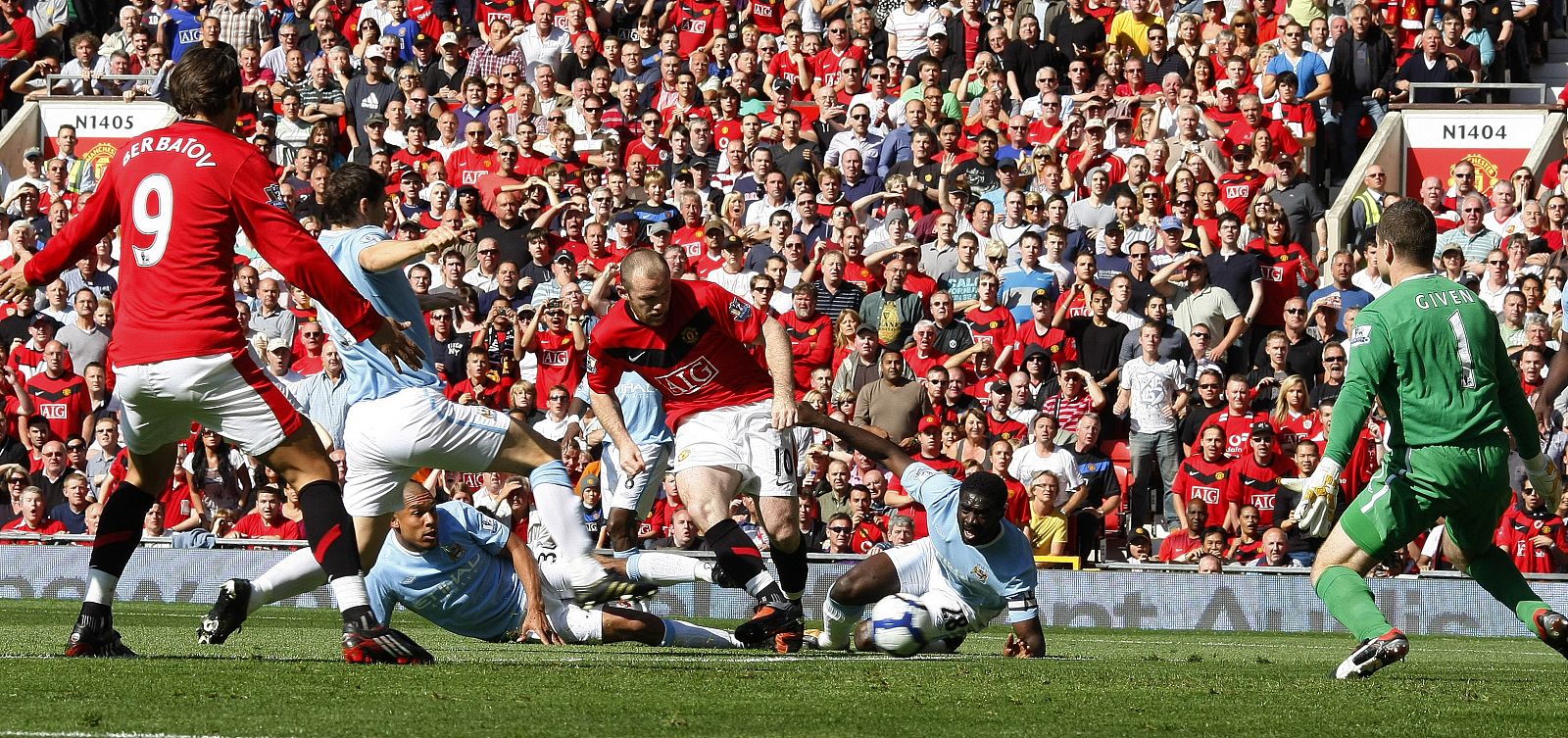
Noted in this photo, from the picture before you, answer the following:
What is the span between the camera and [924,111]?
776 inches

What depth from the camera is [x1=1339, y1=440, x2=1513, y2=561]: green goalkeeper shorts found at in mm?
7934

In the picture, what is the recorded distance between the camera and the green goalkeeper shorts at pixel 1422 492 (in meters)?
7.93

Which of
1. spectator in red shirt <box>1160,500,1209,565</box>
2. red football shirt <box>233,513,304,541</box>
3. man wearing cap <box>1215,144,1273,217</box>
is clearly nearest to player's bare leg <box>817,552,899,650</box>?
spectator in red shirt <box>1160,500,1209,565</box>

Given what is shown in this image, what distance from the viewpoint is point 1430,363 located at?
7.91 m

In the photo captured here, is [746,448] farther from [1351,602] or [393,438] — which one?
[1351,602]

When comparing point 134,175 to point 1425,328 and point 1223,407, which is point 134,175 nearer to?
point 1425,328

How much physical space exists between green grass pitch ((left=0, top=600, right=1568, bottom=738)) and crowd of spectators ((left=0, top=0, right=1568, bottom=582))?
6237 mm

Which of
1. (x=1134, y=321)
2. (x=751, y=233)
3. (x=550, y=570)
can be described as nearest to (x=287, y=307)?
(x=751, y=233)

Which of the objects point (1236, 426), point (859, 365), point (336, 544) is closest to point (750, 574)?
point (336, 544)

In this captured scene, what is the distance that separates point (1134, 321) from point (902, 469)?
731 cm

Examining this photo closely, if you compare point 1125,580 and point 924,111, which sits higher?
point 924,111

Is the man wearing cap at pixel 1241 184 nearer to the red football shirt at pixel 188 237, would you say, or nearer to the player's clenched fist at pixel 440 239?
the player's clenched fist at pixel 440 239

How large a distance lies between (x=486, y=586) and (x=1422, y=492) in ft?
13.0

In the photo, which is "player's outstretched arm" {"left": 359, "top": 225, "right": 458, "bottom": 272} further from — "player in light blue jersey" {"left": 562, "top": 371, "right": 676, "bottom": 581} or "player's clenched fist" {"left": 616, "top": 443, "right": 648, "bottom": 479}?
"player in light blue jersey" {"left": 562, "top": 371, "right": 676, "bottom": 581}
